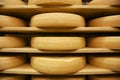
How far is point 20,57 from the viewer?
117cm

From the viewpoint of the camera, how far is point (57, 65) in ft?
3.13

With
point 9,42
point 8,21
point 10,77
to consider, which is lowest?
point 10,77

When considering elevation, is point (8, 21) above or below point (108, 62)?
above

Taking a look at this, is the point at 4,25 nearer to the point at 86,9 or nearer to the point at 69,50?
the point at 69,50

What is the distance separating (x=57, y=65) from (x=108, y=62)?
0.38 meters

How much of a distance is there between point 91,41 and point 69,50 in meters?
0.24

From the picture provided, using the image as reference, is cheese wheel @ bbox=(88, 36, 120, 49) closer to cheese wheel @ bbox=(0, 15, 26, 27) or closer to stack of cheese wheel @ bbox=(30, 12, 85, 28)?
stack of cheese wheel @ bbox=(30, 12, 85, 28)

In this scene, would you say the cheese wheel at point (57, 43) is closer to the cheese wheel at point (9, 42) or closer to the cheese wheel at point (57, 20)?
the cheese wheel at point (57, 20)

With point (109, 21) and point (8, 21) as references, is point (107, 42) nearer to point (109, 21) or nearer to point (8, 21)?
point (109, 21)

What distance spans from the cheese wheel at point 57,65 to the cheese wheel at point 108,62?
7.2 inches

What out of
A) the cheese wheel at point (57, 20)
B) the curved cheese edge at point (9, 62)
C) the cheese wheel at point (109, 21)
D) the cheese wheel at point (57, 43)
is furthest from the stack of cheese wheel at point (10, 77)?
the cheese wheel at point (109, 21)

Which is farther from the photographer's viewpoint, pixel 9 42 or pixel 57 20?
pixel 9 42

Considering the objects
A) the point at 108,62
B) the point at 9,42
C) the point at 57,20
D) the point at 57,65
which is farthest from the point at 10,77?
the point at 108,62

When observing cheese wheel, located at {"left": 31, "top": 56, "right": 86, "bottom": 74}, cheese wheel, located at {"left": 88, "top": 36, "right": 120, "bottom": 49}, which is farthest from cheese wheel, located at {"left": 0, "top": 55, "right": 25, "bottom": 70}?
cheese wheel, located at {"left": 88, "top": 36, "right": 120, "bottom": 49}
